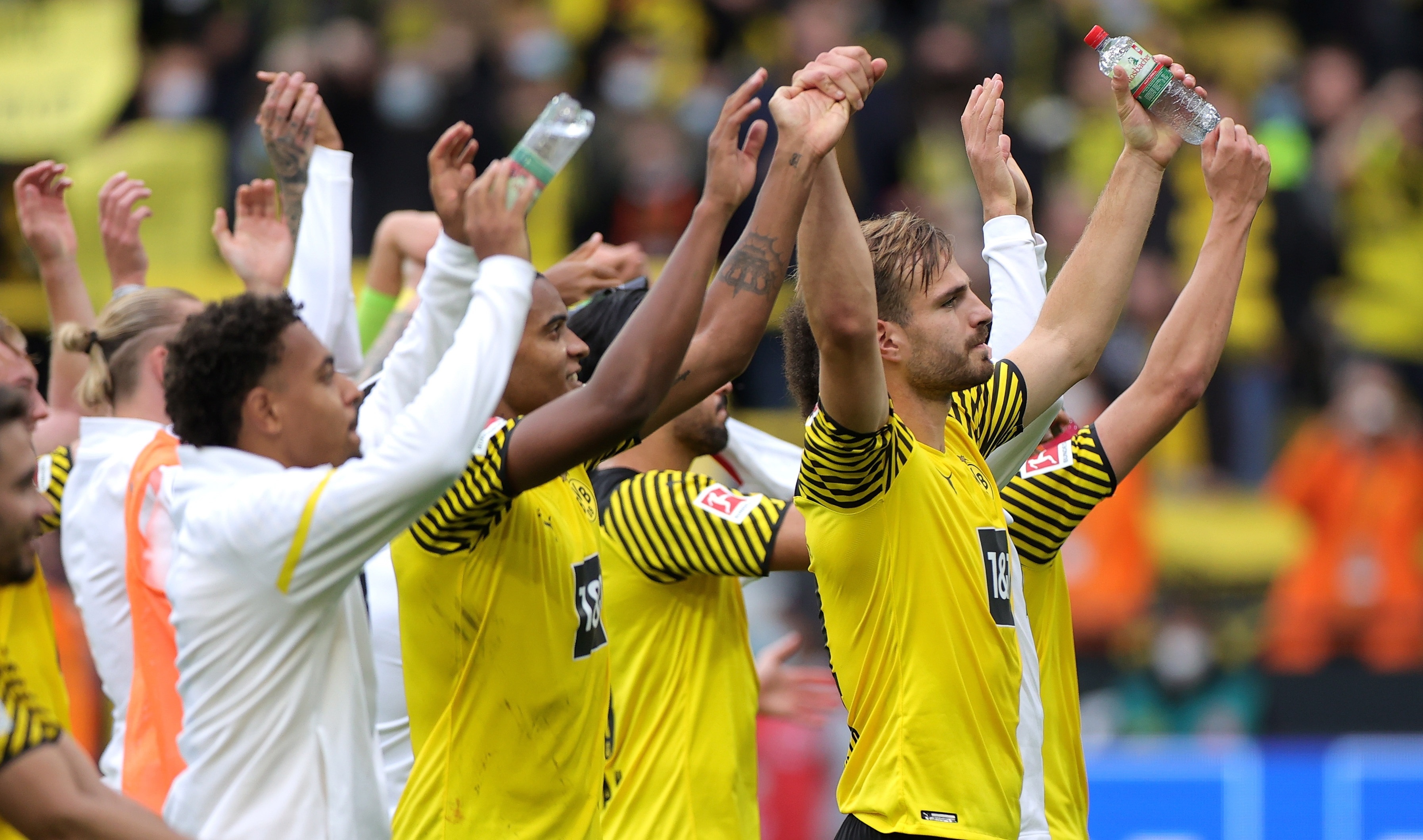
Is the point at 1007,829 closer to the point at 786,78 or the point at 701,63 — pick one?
the point at 786,78

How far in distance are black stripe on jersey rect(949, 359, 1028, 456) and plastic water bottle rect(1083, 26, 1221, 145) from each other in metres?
0.88

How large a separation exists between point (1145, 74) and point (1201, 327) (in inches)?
29.9

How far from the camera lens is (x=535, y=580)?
409cm

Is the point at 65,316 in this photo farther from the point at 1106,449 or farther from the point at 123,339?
the point at 1106,449

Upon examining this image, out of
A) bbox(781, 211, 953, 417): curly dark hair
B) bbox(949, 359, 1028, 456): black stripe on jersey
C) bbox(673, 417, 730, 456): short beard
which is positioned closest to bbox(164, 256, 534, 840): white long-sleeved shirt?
bbox(781, 211, 953, 417): curly dark hair

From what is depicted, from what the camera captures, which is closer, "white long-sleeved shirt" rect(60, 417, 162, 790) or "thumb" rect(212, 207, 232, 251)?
"white long-sleeved shirt" rect(60, 417, 162, 790)

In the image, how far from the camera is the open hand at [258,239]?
5.42 m

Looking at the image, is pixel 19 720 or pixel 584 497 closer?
pixel 19 720

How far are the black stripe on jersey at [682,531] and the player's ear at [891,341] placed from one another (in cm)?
72

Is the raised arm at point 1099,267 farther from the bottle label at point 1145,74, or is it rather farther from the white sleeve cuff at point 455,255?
the white sleeve cuff at point 455,255

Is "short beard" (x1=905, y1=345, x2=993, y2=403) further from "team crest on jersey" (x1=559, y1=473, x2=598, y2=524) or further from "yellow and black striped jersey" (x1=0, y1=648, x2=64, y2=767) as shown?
"yellow and black striped jersey" (x1=0, y1=648, x2=64, y2=767)

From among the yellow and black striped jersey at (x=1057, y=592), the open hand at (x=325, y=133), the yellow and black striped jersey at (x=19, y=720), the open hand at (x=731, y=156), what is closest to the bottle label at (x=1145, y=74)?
the yellow and black striped jersey at (x=1057, y=592)

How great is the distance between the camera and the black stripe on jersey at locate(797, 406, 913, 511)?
3826 millimetres

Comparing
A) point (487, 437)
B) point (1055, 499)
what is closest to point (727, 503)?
point (1055, 499)
